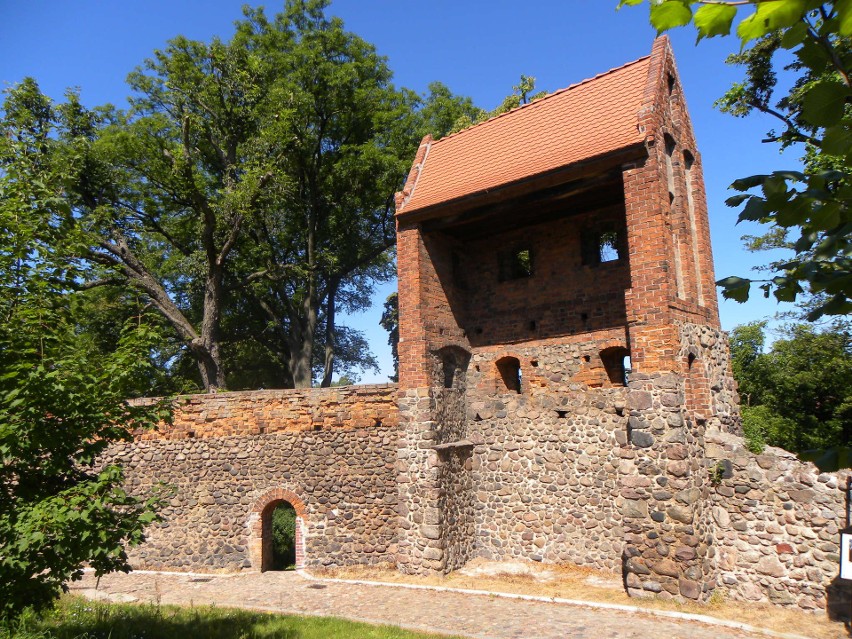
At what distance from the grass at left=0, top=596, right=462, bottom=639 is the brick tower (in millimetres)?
3241

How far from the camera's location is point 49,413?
19.4 ft

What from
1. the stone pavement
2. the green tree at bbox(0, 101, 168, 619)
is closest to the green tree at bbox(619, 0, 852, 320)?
the green tree at bbox(0, 101, 168, 619)

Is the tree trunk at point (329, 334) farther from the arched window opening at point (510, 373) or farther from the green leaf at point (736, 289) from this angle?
the green leaf at point (736, 289)

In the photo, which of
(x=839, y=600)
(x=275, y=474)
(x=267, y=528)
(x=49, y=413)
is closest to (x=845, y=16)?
(x=49, y=413)

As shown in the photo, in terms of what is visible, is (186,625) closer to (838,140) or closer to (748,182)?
(748,182)

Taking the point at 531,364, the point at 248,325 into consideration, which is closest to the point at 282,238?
the point at 248,325

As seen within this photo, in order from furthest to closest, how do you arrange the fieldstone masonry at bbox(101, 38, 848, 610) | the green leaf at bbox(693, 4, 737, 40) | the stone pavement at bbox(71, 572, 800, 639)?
1. the fieldstone masonry at bbox(101, 38, 848, 610)
2. the stone pavement at bbox(71, 572, 800, 639)
3. the green leaf at bbox(693, 4, 737, 40)

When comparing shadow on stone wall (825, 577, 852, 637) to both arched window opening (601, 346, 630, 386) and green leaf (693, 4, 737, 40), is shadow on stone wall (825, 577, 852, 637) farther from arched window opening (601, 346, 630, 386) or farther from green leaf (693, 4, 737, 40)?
green leaf (693, 4, 737, 40)

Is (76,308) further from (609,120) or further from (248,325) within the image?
(248,325)

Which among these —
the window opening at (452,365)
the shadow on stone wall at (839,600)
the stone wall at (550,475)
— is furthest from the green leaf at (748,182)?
the window opening at (452,365)

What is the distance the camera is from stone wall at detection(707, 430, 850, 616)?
872 cm

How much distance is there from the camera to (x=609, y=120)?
432 inches

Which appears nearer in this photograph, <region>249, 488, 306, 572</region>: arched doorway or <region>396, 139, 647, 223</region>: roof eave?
<region>396, 139, 647, 223</region>: roof eave

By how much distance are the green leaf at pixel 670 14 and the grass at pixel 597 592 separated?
8.88 metres
